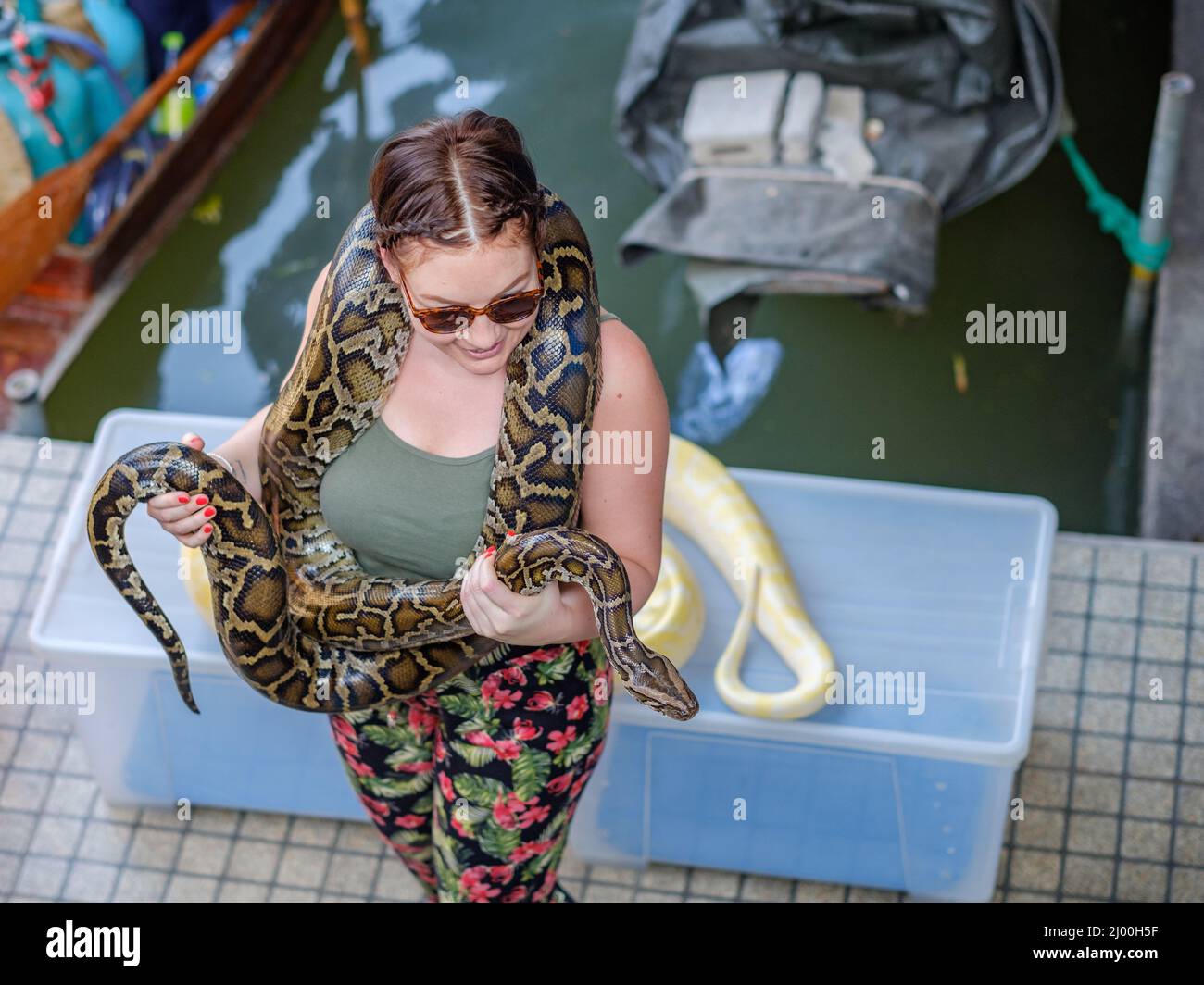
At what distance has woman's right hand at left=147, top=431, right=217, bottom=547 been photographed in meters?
2.35

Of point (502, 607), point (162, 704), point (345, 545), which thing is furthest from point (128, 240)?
point (502, 607)

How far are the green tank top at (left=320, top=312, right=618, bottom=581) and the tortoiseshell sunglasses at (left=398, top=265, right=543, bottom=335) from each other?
203 mm

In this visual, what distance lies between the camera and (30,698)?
396 cm

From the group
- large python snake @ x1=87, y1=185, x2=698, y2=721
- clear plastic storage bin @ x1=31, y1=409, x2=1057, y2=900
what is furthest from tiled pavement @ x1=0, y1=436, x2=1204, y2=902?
large python snake @ x1=87, y1=185, x2=698, y2=721

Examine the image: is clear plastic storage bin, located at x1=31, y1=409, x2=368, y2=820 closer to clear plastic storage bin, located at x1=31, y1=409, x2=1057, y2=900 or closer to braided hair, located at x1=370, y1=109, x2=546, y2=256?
clear plastic storage bin, located at x1=31, y1=409, x2=1057, y2=900

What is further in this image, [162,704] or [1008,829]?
[1008,829]

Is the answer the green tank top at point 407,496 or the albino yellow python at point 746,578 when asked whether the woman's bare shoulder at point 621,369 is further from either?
the albino yellow python at point 746,578

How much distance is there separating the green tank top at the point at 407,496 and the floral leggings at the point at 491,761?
0.80 ft

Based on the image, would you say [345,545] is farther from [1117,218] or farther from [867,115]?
[1117,218]

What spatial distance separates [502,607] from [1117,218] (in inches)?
153

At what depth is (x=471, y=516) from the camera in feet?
7.68

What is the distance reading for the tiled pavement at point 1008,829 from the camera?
143 inches

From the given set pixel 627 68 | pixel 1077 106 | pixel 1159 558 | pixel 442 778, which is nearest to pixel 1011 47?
pixel 1077 106
